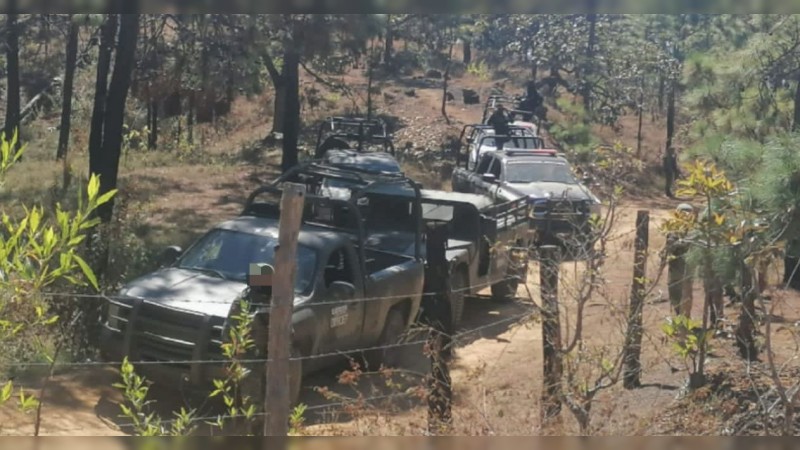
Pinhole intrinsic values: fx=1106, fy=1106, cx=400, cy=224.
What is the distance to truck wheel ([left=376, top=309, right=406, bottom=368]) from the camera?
9914 mm

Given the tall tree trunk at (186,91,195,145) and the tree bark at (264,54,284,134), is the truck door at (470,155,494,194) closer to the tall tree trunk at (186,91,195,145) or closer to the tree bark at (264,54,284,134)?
the tree bark at (264,54,284,134)

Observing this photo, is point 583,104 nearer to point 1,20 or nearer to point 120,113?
point 1,20

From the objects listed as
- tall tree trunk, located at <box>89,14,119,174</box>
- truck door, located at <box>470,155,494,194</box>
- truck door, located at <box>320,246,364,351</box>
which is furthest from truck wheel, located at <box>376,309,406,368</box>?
truck door, located at <box>470,155,494,194</box>

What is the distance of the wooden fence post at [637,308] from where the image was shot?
636 centimetres

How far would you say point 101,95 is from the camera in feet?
51.4

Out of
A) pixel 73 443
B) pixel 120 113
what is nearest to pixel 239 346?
pixel 73 443

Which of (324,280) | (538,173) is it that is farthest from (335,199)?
(538,173)

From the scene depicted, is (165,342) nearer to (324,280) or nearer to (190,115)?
(324,280)

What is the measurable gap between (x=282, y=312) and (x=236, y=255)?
15.0 feet

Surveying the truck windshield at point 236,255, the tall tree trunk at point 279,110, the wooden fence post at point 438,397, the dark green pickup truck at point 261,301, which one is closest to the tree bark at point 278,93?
the tall tree trunk at point 279,110

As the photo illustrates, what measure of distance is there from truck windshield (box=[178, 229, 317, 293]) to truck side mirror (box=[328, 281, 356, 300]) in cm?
20

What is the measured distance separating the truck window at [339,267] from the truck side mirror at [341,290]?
41 centimetres

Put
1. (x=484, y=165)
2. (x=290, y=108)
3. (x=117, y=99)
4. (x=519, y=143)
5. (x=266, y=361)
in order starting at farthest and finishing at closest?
(x=290, y=108) < (x=519, y=143) < (x=484, y=165) < (x=117, y=99) < (x=266, y=361)

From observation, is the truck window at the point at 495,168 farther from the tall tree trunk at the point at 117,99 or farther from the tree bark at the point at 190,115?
the tall tree trunk at the point at 117,99
